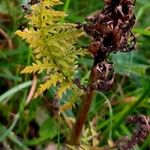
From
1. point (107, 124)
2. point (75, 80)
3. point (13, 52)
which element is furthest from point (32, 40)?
point (13, 52)

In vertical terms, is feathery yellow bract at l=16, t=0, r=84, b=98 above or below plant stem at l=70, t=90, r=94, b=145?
above

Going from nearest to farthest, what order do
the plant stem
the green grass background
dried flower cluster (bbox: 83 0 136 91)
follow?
dried flower cluster (bbox: 83 0 136 91), the plant stem, the green grass background

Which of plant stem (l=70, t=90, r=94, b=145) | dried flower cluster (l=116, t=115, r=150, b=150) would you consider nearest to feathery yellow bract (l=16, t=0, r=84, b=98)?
plant stem (l=70, t=90, r=94, b=145)

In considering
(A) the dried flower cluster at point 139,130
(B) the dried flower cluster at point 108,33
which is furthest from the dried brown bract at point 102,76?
(A) the dried flower cluster at point 139,130

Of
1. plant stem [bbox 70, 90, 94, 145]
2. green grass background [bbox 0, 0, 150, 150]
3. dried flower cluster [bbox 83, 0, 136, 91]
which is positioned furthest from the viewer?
green grass background [bbox 0, 0, 150, 150]

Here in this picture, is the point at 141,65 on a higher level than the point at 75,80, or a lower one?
lower

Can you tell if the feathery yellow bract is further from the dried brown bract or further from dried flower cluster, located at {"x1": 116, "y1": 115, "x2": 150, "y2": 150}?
dried flower cluster, located at {"x1": 116, "y1": 115, "x2": 150, "y2": 150}

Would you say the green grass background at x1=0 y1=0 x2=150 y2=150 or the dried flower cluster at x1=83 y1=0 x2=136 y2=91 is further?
the green grass background at x1=0 y1=0 x2=150 y2=150

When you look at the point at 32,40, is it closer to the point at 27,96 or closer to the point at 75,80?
the point at 75,80
